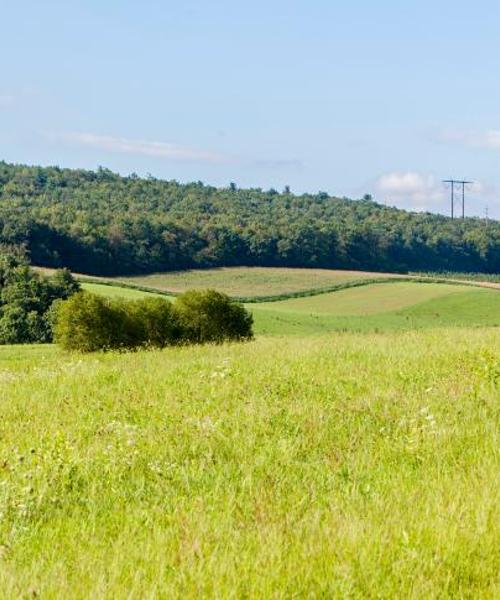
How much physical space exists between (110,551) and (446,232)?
19658 cm

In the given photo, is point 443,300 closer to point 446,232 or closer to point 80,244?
point 80,244

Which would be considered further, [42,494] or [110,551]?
[42,494]

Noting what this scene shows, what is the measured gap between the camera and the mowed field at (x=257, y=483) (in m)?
4.25

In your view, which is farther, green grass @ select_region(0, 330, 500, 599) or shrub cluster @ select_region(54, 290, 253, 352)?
shrub cluster @ select_region(54, 290, 253, 352)

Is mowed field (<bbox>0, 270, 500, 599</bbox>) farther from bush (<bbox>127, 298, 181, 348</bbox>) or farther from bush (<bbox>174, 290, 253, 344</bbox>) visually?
bush (<bbox>127, 298, 181, 348</bbox>)

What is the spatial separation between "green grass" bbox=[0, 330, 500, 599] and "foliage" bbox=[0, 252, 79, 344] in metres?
68.1

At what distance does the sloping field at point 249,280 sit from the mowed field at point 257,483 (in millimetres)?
96965

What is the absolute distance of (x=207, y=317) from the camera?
1971 inches

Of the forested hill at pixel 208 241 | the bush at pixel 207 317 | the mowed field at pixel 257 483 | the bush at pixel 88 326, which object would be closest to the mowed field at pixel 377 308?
the forested hill at pixel 208 241

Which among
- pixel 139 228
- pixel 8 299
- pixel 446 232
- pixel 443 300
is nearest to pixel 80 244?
pixel 139 228

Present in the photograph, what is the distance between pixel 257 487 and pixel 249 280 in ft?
384

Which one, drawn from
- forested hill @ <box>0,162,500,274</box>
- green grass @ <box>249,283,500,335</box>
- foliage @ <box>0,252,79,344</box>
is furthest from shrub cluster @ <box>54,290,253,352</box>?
forested hill @ <box>0,162,500,274</box>

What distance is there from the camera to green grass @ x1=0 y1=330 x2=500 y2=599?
425 centimetres

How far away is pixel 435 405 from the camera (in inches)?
332
